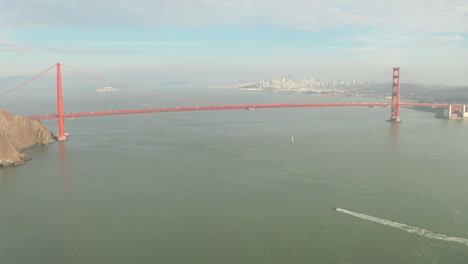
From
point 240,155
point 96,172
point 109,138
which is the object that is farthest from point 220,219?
point 109,138

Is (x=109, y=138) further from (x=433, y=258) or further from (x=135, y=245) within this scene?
(x=433, y=258)

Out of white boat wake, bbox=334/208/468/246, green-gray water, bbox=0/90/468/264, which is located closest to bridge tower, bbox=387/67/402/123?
green-gray water, bbox=0/90/468/264

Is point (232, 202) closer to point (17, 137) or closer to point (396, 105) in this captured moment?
point (17, 137)

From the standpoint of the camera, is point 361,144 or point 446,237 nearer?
point 446,237

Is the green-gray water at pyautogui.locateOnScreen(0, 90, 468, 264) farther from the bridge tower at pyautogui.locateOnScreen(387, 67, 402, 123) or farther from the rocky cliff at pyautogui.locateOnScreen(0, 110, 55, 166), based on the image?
the bridge tower at pyautogui.locateOnScreen(387, 67, 402, 123)

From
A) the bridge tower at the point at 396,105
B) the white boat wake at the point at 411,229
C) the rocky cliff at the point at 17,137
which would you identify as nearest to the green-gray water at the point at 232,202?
the white boat wake at the point at 411,229

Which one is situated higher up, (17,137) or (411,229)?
(17,137)

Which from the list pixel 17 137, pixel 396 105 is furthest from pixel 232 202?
pixel 396 105
